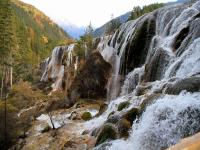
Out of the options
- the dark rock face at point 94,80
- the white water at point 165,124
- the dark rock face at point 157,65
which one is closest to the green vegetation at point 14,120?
the dark rock face at point 157,65

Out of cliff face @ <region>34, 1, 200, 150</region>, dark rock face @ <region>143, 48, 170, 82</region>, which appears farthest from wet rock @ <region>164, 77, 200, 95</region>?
dark rock face @ <region>143, 48, 170, 82</region>

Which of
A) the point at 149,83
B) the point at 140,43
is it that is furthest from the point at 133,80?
the point at 149,83

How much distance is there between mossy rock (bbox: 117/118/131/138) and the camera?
1800 cm

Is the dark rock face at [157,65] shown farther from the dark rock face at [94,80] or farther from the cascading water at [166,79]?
the dark rock face at [94,80]

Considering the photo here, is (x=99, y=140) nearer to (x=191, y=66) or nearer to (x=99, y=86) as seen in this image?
(x=191, y=66)

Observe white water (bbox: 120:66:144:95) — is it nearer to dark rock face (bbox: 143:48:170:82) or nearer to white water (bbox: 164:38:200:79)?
dark rock face (bbox: 143:48:170:82)

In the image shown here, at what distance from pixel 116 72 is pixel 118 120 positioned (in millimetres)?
24790

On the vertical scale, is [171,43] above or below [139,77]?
above

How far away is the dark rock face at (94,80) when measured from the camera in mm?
47534

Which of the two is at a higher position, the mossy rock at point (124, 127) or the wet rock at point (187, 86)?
the wet rock at point (187, 86)

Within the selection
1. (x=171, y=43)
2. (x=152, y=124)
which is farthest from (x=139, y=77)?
(x=152, y=124)

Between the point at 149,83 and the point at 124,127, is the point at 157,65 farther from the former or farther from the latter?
the point at 124,127

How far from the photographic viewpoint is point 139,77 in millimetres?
33219

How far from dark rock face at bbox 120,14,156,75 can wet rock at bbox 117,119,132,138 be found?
19384 millimetres
